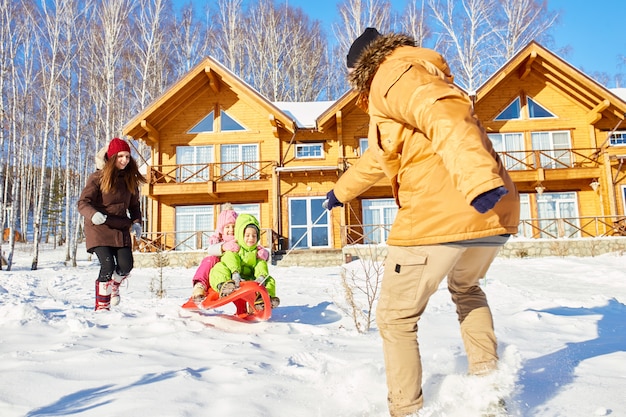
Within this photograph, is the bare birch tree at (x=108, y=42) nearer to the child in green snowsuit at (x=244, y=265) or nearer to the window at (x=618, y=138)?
the child in green snowsuit at (x=244, y=265)

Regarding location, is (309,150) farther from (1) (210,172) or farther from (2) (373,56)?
(2) (373,56)

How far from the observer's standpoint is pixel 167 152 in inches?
615

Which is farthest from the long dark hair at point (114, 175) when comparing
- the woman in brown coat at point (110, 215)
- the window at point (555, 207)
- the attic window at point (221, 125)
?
the window at point (555, 207)

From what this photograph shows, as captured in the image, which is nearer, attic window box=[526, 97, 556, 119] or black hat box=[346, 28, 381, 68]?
black hat box=[346, 28, 381, 68]

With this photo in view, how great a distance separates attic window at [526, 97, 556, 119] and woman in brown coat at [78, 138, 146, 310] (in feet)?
51.7

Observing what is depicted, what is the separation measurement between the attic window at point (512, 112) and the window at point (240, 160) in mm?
9534

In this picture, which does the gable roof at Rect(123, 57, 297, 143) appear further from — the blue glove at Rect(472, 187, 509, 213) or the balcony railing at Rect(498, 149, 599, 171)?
the blue glove at Rect(472, 187, 509, 213)

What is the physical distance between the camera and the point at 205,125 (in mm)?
15797

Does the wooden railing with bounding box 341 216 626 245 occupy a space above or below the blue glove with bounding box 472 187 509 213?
above

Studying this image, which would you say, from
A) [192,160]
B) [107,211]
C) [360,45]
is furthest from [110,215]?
[192,160]

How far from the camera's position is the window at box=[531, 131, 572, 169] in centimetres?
1522

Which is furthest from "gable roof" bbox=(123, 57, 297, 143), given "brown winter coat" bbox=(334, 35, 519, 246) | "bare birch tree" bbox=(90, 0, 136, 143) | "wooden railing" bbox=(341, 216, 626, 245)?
"brown winter coat" bbox=(334, 35, 519, 246)

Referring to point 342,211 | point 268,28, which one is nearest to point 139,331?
point 342,211

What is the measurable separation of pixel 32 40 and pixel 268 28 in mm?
12677
